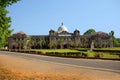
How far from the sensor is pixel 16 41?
145m

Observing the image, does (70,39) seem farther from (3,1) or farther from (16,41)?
(3,1)

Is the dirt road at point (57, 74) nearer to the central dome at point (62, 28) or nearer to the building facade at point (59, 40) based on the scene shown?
the building facade at point (59, 40)

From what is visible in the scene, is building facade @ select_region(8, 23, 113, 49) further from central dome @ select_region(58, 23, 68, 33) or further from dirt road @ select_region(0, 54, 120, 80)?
dirt road @ select_region(0, 54, 120, 80)

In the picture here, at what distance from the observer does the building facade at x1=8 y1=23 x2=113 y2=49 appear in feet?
450

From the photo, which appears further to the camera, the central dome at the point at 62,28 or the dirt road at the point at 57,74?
the central dome at the point at 62,28

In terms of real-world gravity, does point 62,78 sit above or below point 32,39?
below

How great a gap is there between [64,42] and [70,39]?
389 centimetres

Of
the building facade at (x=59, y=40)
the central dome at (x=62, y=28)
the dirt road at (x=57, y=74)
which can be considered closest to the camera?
the dirt road at (x=57, y=74)

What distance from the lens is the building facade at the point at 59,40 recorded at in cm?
13725

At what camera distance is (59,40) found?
144 meters

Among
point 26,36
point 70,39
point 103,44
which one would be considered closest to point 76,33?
point 70,39

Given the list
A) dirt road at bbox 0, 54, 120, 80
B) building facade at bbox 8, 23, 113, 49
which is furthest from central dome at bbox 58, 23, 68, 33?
dirt road at bbox 0, 54, 120, 80

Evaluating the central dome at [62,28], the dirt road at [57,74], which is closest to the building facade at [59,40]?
the central dome at [62,28]

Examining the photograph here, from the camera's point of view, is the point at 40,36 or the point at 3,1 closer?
the point at 3,1
